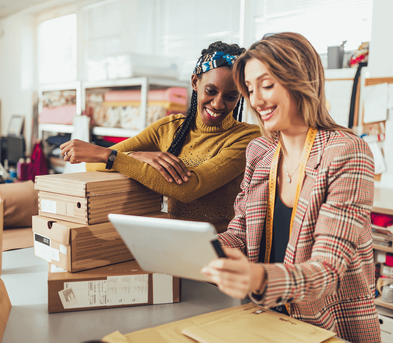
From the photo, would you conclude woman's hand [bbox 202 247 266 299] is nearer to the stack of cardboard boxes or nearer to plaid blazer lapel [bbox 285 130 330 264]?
plaid blazer lapel [bbox 285 130 330 264]

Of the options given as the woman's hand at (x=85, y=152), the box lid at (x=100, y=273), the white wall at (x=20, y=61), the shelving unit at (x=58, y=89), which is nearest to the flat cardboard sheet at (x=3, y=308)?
the box lid at (x=100, y=273)

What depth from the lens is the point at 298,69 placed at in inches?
35.3

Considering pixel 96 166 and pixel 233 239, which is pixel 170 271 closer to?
pixel 233 239

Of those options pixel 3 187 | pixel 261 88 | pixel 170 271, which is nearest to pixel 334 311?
pixel 170 271

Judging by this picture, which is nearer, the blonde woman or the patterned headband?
the blonde woman

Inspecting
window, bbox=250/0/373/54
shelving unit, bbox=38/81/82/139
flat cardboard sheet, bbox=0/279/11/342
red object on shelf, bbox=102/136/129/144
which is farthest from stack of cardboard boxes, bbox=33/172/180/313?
shelving unit, bbox=38/81/82/139

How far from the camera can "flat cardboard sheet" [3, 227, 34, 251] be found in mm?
1615

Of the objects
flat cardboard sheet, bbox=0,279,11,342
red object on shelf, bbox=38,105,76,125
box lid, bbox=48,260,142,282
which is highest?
red object on shelf, bbox=38,105,76,125

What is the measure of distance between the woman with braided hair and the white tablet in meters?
0.47

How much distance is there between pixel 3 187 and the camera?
7.30 ft

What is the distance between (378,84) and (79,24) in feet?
10.7

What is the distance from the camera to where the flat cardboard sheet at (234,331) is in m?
0.77

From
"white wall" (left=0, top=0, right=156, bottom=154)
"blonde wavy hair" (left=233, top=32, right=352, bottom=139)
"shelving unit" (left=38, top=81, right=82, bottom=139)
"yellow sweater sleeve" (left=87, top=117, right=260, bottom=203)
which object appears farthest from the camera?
"white wall" (left=0, top=0, right=156, bottom=154)

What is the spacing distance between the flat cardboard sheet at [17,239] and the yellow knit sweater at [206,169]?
442 millimetres
